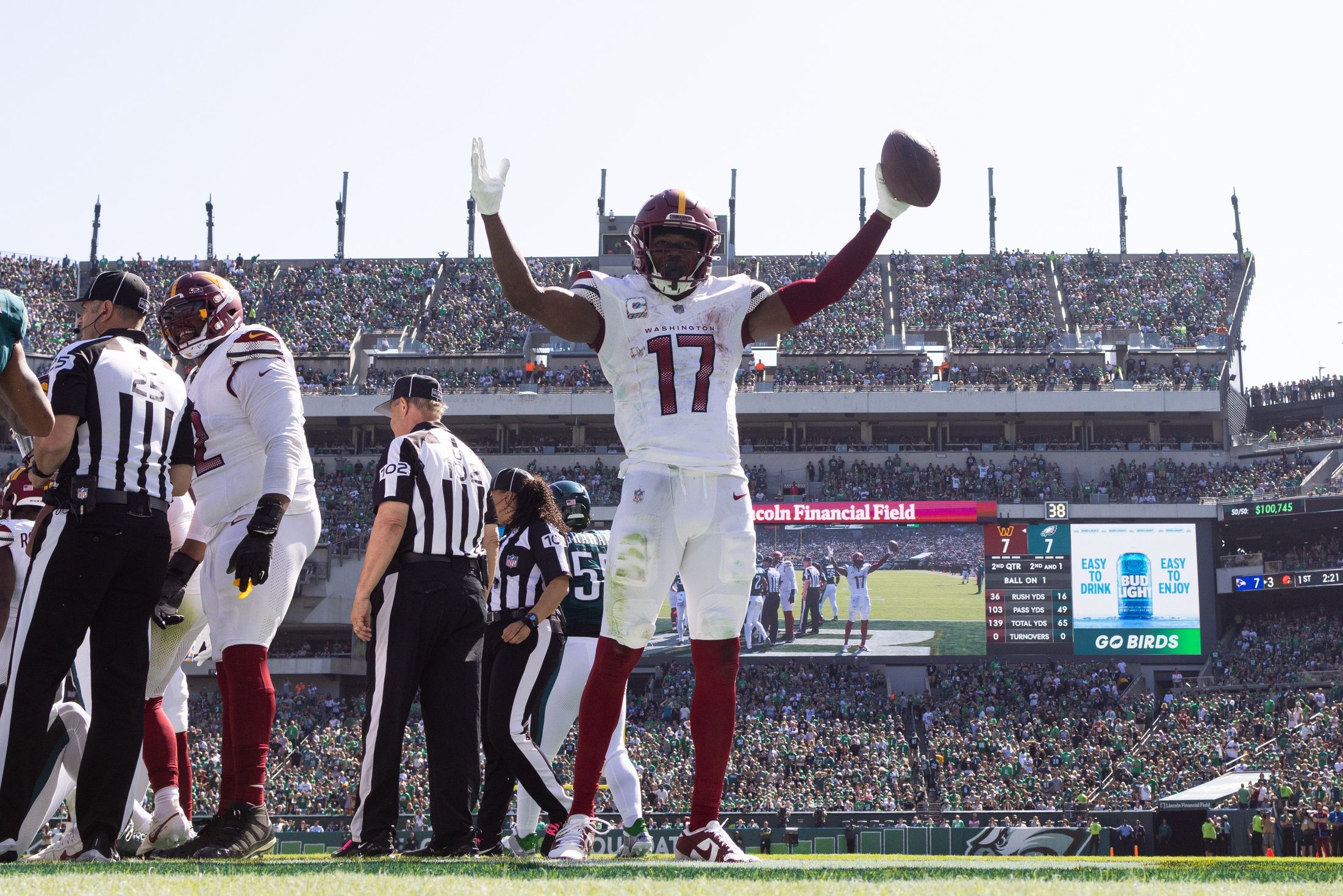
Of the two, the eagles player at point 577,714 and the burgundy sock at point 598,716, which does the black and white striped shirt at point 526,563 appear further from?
the burgundy sock at point 598,716

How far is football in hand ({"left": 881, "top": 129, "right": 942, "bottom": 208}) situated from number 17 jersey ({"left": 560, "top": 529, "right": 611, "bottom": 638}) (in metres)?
2.75

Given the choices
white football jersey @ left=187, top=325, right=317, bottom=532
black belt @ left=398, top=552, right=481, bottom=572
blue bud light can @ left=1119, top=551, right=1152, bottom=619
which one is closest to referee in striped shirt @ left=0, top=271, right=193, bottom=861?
white football jersey @ left=187, top=325, right=317, bottom=532

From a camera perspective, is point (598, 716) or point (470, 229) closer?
point (598, 716)

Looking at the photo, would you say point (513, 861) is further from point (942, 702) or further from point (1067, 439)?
point (1067, 439)

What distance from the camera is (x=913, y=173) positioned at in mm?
6078

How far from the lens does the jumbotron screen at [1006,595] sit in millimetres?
35406

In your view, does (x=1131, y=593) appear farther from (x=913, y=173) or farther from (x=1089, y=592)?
(x=913, y=173)

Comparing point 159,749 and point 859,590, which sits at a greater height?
point 859,590

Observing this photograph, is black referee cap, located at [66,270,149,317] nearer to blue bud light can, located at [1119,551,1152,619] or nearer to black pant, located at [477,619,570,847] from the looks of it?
black pant, located at [477,619,570,847]

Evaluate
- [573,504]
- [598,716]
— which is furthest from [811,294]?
[573,504]

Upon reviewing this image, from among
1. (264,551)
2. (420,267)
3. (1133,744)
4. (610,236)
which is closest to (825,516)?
(1133,744)

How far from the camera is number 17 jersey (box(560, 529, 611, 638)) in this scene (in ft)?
25.9

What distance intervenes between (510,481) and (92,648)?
9.62ft

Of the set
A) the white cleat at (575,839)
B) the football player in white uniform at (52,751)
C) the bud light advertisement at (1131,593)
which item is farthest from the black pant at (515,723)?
the bud light advertisement at (1131,593)
